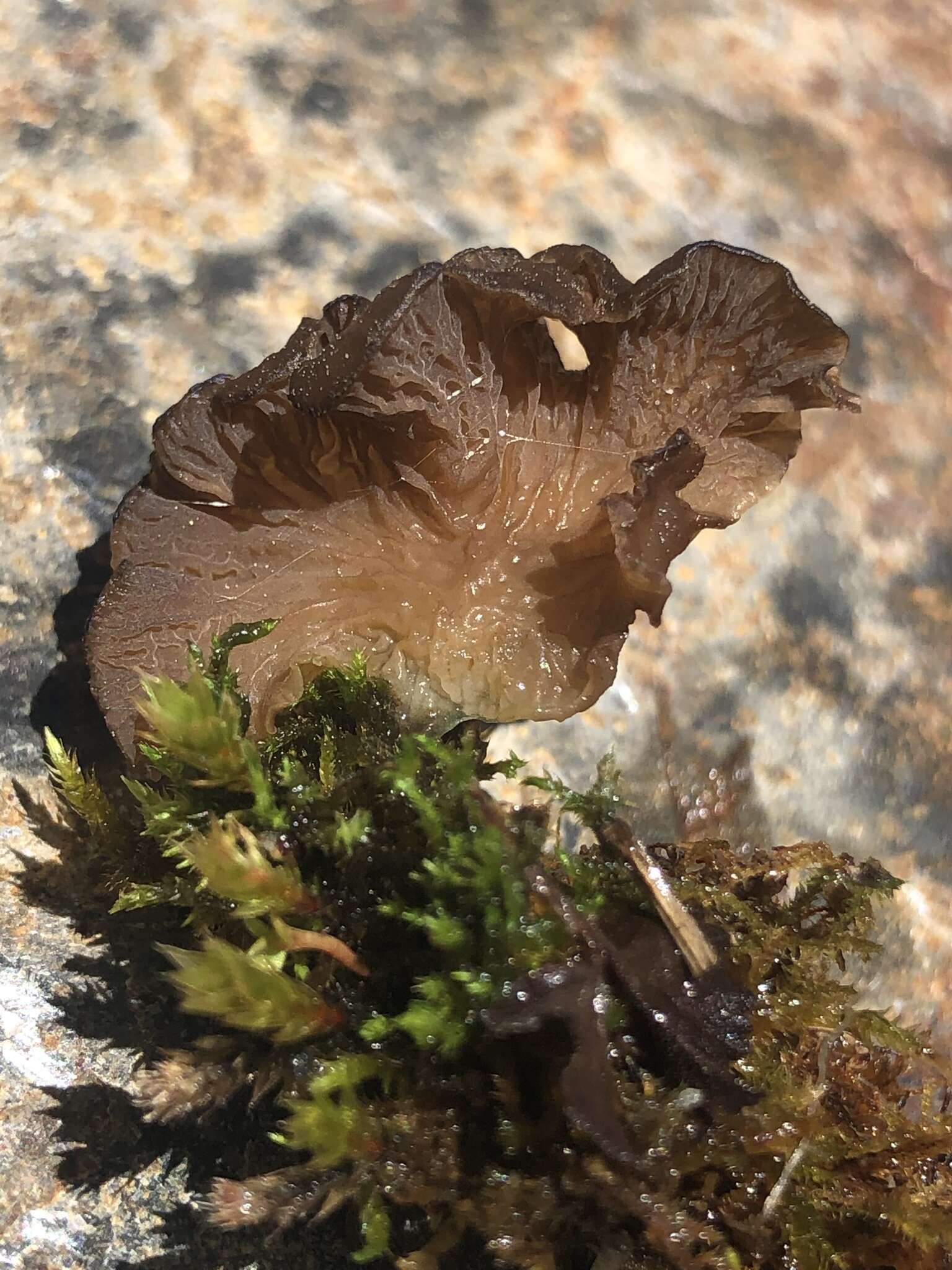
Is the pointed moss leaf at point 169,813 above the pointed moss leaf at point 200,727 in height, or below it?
below

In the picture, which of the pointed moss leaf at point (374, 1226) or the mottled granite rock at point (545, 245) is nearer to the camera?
the pointed moss leaf at point (374, 1226)

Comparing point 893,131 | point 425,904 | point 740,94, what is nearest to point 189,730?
point 425,904

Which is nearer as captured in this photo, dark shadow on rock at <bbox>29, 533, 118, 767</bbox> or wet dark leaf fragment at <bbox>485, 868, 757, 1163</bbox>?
wet dark leaf fragment at <bbox>485, 868, 757, 1163</bbox>

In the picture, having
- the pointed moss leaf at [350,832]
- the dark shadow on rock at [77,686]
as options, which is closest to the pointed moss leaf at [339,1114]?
the pointed moss leaf at [350,832]

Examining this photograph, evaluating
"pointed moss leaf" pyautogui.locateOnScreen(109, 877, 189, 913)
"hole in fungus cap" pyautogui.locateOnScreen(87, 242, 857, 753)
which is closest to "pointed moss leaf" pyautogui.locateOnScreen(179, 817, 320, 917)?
"pointed moss leaf" pyautogui.locateOnScreen(109, 877, 189, 913)

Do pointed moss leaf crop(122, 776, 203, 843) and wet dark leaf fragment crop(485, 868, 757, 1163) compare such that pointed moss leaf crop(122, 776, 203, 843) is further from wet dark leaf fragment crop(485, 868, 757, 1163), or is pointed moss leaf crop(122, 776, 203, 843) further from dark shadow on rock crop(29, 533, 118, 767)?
wet dark leaf fragment crop(485, 868, 757, 1163)

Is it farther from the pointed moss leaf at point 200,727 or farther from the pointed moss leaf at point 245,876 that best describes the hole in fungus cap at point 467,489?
the pointed moss leaf at point 245,876

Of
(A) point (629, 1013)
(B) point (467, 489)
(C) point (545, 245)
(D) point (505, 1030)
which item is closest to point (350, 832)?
(D) point (505, 1030)
